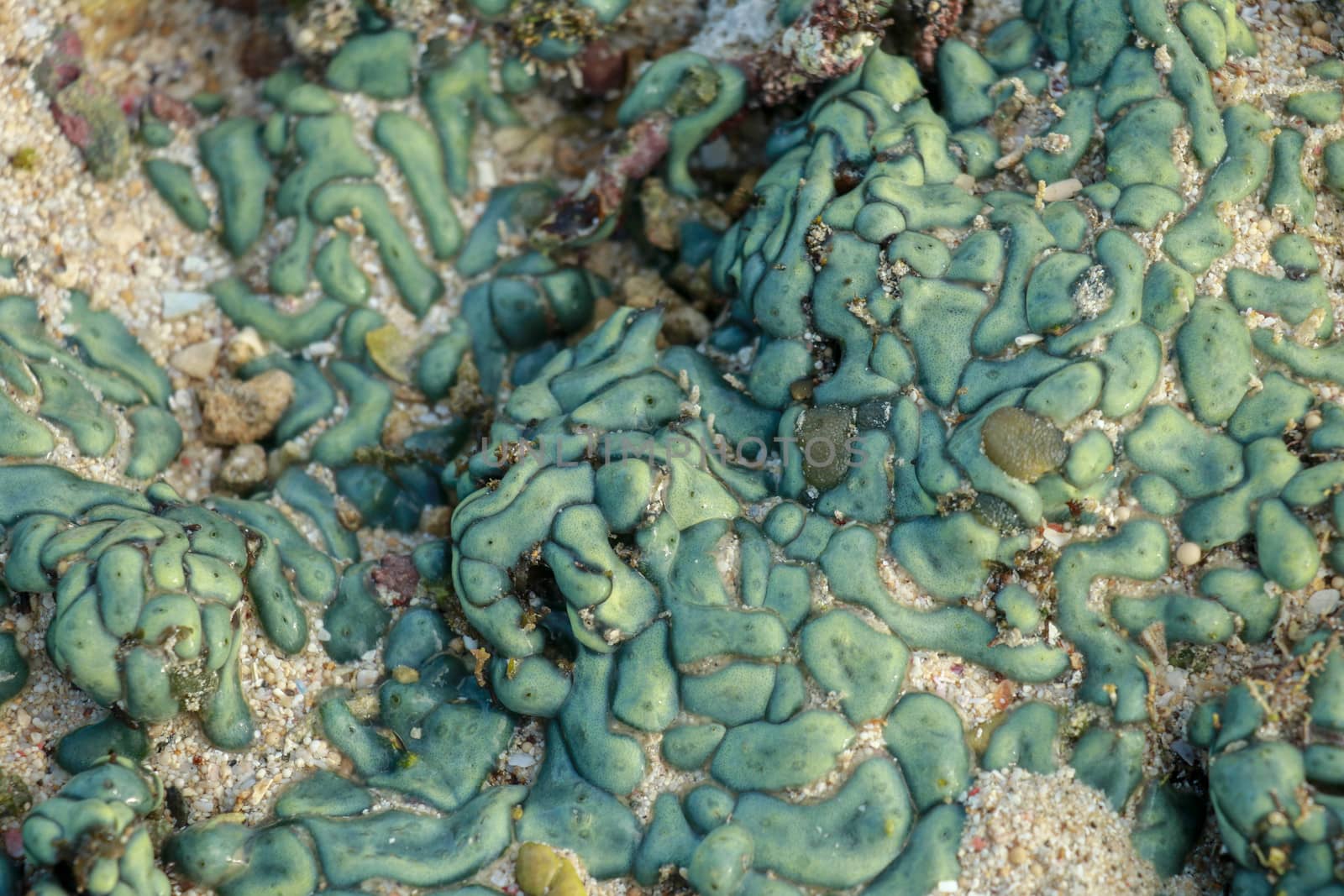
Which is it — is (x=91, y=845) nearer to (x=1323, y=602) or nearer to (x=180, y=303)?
(x=180, y=303)

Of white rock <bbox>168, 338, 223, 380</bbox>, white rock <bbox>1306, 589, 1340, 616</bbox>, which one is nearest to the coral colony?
white rock <bbox>1306, 589, 1340, 616</bbox>

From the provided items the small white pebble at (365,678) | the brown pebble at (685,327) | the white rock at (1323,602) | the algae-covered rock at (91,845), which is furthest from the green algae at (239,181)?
the white rock at (1323,602)

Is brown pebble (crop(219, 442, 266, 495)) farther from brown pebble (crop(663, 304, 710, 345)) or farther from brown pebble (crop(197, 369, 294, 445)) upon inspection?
brown pebble (crop(663, 304, 710, 345))

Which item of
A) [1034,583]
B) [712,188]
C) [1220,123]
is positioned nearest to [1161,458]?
[1034,583]

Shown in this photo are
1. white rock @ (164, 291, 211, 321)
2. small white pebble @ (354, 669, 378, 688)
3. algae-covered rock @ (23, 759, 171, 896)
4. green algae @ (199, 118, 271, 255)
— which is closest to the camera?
algae-covered rock @ (23, 759, 171, 896)

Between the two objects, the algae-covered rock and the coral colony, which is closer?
the algae-covered rock

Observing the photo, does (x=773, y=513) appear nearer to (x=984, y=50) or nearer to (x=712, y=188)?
(x=712, y=188)

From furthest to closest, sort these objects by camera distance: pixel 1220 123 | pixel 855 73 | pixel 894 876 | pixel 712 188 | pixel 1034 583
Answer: pixel 712 188 < pixel 855 73 < pixel 1220 123 < pixel 1034 583 < pixel 894 876
